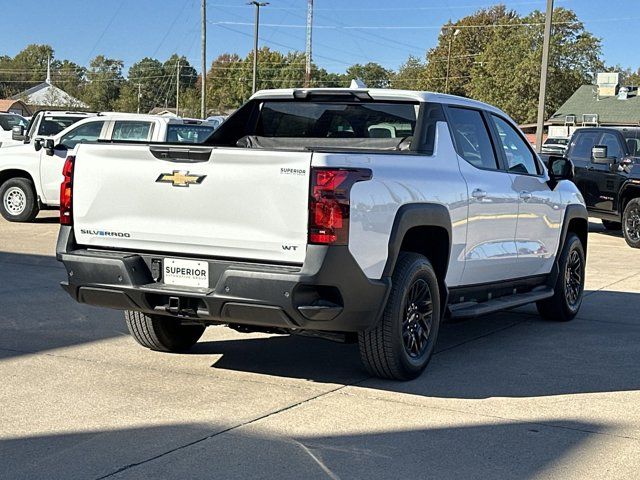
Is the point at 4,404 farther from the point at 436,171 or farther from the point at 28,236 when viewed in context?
the point at 28,236

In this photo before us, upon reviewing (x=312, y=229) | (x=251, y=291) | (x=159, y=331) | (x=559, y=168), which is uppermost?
(x=559, y=168)

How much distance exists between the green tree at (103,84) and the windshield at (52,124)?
374ft

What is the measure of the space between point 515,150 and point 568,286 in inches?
64.7

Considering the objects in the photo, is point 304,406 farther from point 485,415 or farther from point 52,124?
point 52,124

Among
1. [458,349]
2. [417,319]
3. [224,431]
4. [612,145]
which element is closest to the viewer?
[224,431]

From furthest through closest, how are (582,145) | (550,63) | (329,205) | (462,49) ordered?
(462,49), (550,63), (582,145), (329,205)

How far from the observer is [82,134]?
15930 millimetres

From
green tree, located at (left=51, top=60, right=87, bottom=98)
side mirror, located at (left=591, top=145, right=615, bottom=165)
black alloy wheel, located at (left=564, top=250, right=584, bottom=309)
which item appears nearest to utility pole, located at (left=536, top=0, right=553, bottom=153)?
side mirror, located at (left=591, top=145, right=615, bottom=165)

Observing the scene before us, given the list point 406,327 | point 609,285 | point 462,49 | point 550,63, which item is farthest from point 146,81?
point 406,327

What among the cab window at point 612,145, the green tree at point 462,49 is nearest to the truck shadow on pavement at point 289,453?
the cab window at point 612,145

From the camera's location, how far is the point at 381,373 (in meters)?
6.31

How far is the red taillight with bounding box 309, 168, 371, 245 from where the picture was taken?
5438 millimetres

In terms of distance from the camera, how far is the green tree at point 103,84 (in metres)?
132

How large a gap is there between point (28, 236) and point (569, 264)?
865cm
